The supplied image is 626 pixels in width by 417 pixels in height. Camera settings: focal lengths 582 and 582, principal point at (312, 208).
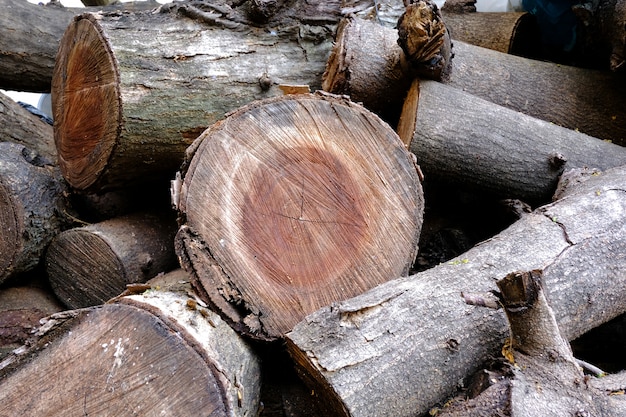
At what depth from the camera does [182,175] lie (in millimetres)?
1497

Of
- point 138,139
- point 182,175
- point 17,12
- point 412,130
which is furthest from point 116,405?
point 17,12

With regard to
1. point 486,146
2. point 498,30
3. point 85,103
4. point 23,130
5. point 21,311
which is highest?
point 498,30

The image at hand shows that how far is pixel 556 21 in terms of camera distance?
103 inches

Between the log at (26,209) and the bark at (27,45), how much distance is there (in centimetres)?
61

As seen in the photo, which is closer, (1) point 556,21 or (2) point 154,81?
(2) point 154,81

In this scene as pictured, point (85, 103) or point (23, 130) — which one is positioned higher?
point (85, 103)

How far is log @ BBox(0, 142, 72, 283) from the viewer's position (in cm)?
193

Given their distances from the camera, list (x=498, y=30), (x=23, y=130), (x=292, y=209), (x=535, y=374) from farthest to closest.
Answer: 1. (x=498, y=30)
2. (x=23, y=130)
3. (x=292, y=209)
4. (x=535, y=374)

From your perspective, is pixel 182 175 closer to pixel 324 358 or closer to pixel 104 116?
pixel 104 116

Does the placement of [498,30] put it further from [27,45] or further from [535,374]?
[27,45]

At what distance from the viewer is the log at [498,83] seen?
208 centimetres

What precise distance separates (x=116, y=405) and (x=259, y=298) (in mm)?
423

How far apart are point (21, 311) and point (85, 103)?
2.37 feet

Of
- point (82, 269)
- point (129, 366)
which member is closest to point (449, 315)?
point (129, 366)
